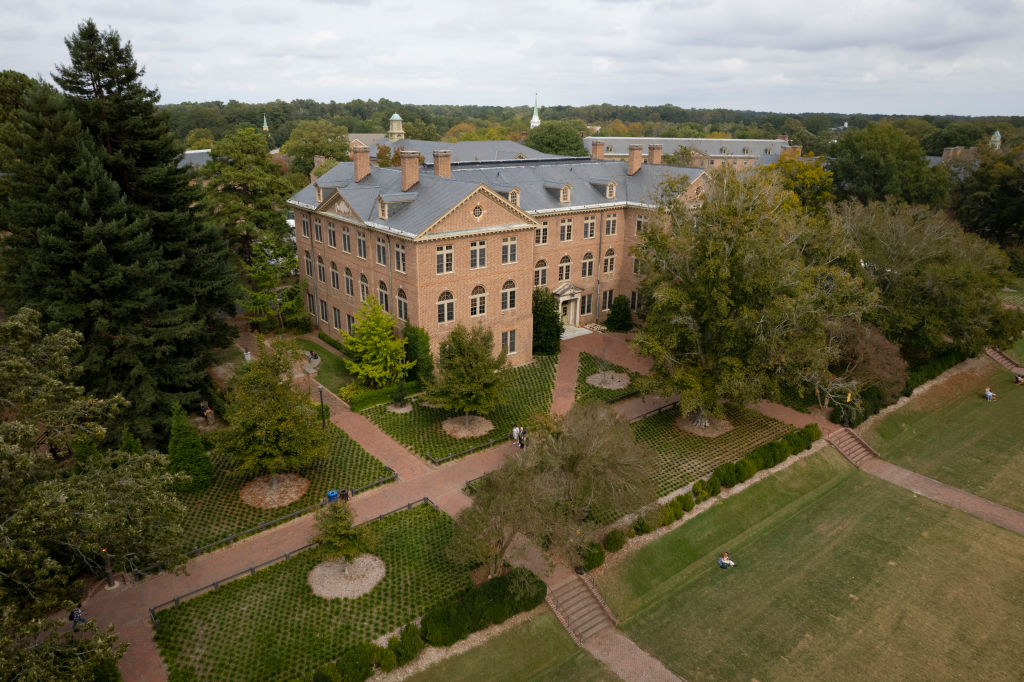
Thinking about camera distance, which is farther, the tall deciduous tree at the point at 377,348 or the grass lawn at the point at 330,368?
the grass lawn at the point at 330,368

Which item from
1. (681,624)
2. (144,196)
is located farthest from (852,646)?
(144,196)

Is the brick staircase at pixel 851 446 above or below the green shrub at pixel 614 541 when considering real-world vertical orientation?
below

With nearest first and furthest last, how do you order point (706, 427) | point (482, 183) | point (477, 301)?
point (706, 427), point (482, 183), point (477, 301)

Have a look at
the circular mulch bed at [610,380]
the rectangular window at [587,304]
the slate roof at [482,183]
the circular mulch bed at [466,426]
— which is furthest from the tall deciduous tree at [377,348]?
the rectangular window at [587,304]

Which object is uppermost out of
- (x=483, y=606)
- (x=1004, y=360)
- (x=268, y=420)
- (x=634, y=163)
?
(x=634, y=163)

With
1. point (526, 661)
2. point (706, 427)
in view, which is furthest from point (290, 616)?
point (706, 427)

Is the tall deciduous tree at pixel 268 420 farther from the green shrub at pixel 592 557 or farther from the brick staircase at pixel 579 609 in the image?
the green shrub at pixel 592 557

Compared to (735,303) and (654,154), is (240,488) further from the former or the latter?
(654,154)
